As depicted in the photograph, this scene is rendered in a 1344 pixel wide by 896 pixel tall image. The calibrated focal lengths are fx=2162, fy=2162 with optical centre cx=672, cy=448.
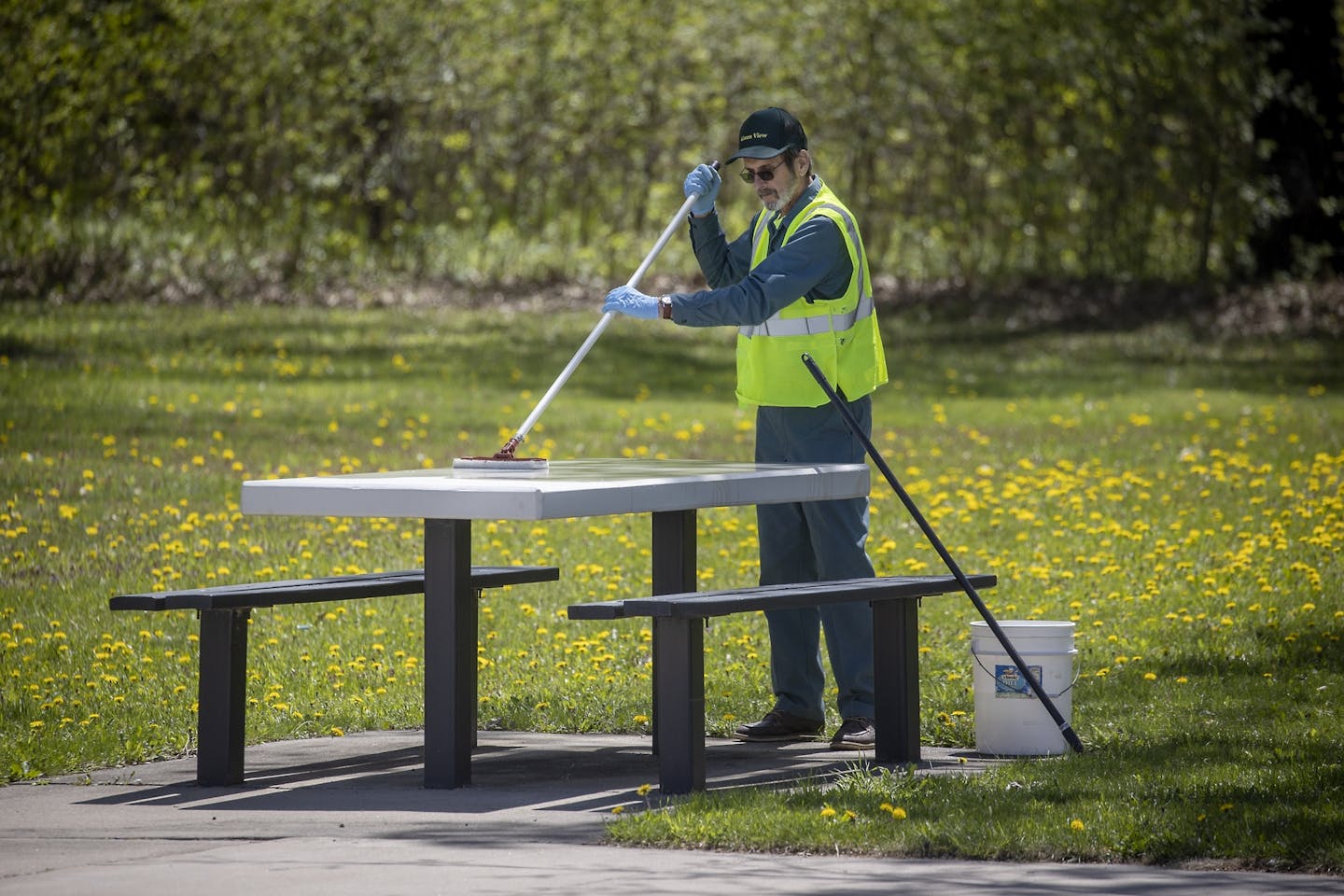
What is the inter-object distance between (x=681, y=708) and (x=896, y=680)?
905mm

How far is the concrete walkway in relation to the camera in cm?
495

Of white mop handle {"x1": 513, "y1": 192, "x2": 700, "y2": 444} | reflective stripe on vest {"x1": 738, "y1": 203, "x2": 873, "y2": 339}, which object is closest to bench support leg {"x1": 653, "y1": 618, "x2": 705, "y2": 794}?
white mop handle {"x1": 513, "y1": 192, "x2": 700, "y2": 444}

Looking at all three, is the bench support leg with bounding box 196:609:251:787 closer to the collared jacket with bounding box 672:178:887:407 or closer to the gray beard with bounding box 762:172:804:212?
the collared jacket with bounding box 672:178:887:407

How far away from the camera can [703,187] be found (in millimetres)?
7348

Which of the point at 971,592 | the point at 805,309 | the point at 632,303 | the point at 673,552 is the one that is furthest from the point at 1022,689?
the point at 632,303

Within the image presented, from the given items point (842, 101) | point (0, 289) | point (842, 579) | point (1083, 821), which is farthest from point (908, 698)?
point (842, 101)

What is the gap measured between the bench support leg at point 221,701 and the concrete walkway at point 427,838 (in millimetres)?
70

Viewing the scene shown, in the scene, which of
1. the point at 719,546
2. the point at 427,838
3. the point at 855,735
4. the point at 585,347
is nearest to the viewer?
the point at 427,838

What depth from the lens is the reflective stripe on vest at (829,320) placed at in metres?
7.18

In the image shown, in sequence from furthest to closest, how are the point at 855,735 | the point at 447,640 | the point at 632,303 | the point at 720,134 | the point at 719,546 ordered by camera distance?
the point at 720,134
the point at 719,546
the point at 855,735
the point at 632,303
the point at 447,640

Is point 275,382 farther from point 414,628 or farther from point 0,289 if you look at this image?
point 414,628

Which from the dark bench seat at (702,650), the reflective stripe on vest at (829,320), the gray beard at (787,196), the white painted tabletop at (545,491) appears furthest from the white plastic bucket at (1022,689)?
the gray beard at (787,196)

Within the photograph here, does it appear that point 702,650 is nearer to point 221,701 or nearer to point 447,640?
point 447,640

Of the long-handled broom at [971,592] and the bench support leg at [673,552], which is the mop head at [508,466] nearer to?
the bench support leg at [673,552]
